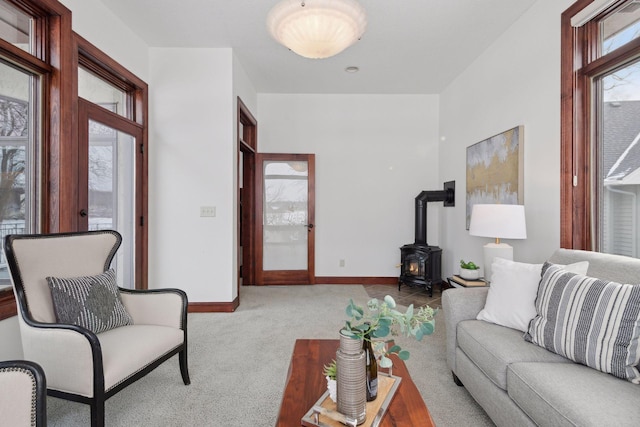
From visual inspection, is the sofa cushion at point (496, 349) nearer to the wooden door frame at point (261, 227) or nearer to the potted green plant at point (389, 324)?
the potted green plant at point (389, 324)

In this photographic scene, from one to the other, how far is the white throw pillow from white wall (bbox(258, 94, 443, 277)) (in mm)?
3002

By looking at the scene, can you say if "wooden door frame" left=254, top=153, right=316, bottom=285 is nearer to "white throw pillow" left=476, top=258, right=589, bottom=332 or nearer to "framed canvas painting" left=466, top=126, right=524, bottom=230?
"framed canvas painting" left=466, top=126, right=524, bottom=230

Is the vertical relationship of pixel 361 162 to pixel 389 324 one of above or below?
above

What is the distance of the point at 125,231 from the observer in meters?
3.29

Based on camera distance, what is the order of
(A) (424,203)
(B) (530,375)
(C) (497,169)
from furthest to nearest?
(A) (424,203) → (C) (497,169) → (B) (530,375)

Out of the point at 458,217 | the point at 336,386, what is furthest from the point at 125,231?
the point at 458,217

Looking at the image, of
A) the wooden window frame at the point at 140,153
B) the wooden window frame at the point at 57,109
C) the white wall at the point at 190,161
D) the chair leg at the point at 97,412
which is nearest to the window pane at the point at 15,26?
the wooden window frame at the point at 57,109

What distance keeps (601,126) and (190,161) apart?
368cm

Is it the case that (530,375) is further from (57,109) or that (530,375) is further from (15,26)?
(15,26)

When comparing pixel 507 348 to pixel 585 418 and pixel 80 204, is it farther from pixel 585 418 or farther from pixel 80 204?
pixel 80 204

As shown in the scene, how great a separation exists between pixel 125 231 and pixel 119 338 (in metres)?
1.80

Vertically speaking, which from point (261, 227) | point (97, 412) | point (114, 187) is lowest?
point (97, 412)

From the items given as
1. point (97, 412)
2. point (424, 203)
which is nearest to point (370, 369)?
point (97, 412)

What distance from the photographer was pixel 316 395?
4.19 ft
